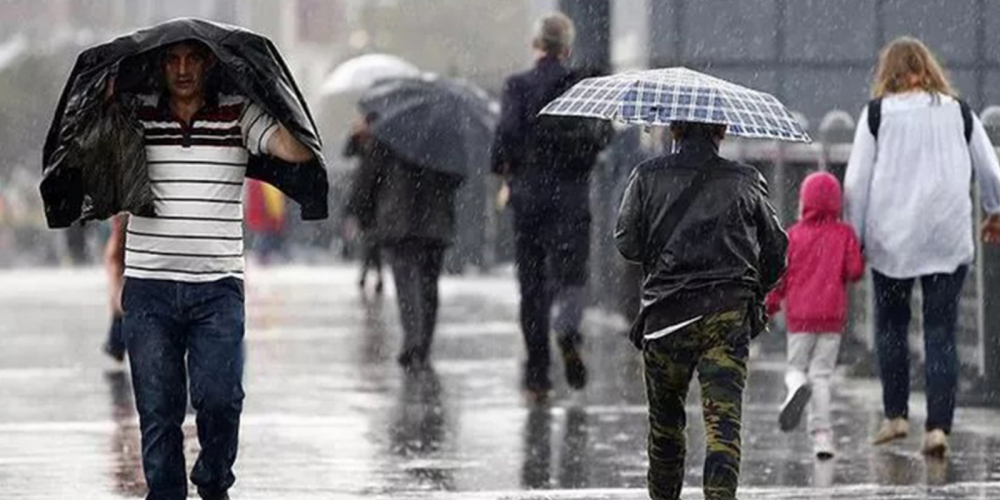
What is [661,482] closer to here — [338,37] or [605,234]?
[605,234]

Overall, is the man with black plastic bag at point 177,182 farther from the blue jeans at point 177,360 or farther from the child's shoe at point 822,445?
the child's shoe at point 822,445

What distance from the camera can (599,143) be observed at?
1477cm

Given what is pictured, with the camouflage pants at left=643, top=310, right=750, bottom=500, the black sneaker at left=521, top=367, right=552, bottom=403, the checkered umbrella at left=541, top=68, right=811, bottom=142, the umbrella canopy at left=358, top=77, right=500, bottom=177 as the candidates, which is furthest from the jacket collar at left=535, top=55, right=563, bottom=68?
the camouflage pants at left=643, top=310, right=750, bottom=500

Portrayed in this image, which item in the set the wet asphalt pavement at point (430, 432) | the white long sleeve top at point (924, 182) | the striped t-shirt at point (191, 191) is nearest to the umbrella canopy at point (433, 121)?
the wet asphalt pavement at point (430, 432)

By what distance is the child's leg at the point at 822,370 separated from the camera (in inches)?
471

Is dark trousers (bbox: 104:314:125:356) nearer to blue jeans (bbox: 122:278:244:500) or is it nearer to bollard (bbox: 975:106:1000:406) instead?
bollard (bbox: 975:106:1000:406)

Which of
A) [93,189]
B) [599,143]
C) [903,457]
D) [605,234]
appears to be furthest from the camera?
[605,234]

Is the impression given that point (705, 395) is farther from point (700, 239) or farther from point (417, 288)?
point (417, 288)

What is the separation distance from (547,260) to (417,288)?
177 centimetres

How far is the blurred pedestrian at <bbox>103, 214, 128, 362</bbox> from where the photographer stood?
1385 cm

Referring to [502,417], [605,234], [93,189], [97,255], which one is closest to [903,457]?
[502,417]

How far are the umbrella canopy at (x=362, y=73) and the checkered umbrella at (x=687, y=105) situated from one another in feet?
49.2

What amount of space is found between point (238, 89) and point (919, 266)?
386 cm

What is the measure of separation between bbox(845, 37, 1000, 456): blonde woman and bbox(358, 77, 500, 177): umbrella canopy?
15.6 ft
